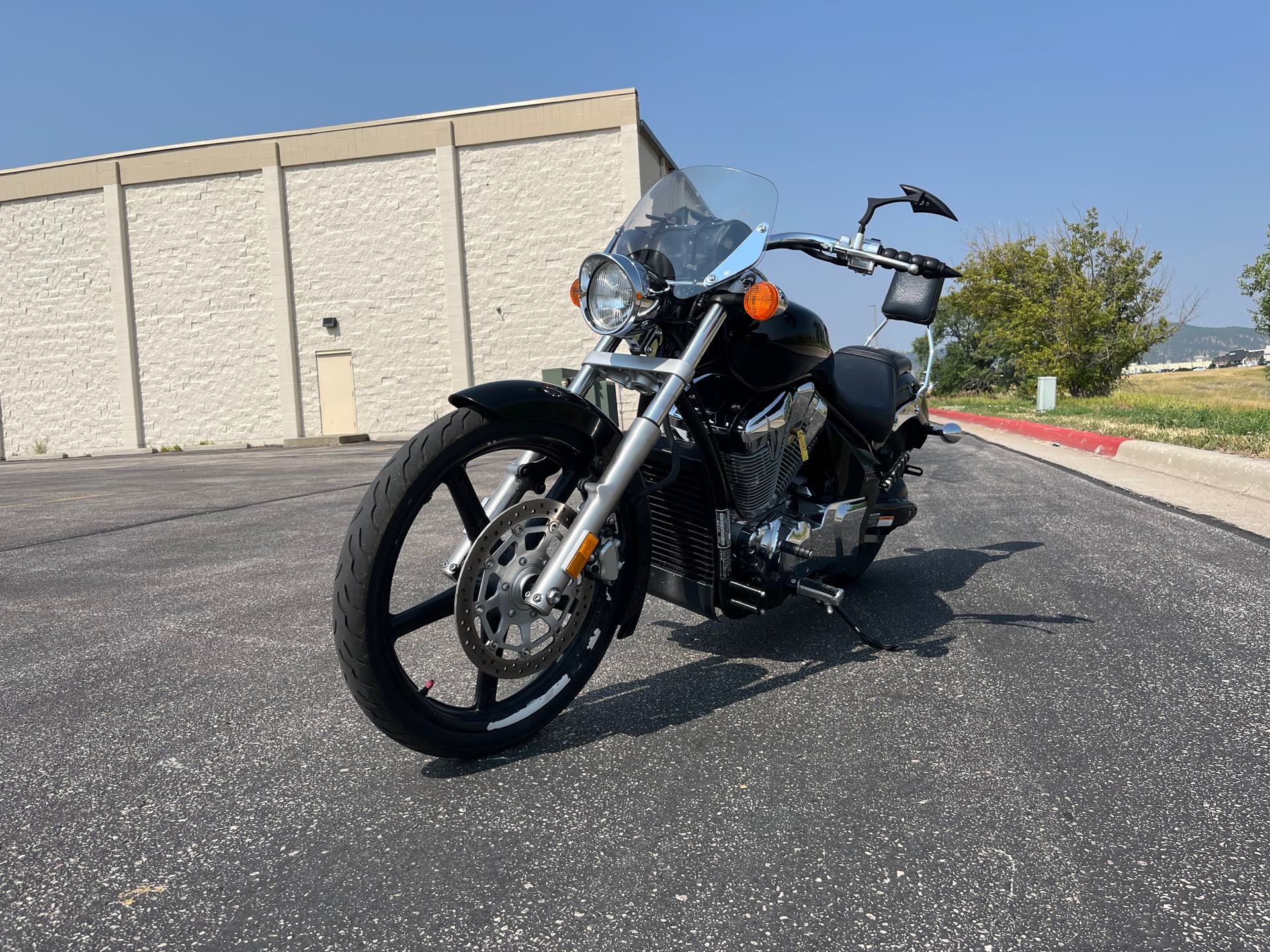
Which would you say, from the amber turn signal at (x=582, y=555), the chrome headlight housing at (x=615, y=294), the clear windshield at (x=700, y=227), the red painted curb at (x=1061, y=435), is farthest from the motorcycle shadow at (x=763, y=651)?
the red painted curb at (x=1061, y=435)

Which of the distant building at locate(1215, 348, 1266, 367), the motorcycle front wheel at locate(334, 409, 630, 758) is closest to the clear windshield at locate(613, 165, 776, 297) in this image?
the motorcycle front wheel at locate(334, 409, 630, 758)

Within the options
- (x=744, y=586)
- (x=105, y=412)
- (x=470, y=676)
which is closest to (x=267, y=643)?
(x=470, y=676)

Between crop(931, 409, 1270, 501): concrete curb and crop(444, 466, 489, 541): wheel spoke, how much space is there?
6.91m

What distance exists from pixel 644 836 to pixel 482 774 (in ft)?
1.82

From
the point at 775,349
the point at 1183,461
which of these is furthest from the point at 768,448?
the point at 1183,461

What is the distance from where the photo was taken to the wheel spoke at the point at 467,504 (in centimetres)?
250

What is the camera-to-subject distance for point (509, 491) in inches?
106

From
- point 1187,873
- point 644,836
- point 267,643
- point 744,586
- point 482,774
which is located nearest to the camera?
point 1187,873

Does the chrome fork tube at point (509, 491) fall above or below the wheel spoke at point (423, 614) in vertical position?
above

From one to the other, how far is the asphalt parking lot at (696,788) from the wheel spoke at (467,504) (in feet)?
2.13

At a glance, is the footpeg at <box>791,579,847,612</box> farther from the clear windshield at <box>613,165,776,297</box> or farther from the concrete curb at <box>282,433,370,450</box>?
the concrete curb at <box>282,433,370,450</box>

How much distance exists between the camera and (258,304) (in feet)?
86.1

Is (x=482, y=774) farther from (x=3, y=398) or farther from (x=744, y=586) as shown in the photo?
(x=3, y=398)

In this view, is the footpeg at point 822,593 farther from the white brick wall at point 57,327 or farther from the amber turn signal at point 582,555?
the white brick wall at point 57,327
